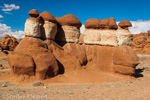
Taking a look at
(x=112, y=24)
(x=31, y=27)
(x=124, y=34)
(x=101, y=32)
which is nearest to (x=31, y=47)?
(x=31, y=27)

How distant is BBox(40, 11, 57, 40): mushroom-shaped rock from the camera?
35.7 feet

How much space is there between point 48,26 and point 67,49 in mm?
2813

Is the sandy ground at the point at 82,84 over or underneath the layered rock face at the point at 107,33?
underneath

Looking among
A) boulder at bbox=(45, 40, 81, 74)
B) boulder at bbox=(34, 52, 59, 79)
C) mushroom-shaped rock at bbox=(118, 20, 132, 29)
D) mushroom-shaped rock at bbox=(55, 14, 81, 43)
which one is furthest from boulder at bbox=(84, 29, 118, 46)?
boulder at bbox=(34, 52, 59, 79)

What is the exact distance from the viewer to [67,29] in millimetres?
12648

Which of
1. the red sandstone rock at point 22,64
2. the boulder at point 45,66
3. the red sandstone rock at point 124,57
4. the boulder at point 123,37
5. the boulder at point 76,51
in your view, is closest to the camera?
the red sandstone rock at point 22,64

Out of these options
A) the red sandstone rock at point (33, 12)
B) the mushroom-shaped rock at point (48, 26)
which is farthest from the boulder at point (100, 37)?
the red sandstone rock at point (33, 12)

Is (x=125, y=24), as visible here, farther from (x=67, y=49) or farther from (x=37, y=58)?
(x=37, y=58)

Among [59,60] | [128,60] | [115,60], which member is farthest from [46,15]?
[128,60]

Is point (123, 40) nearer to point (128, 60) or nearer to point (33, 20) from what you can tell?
point (128, 60)

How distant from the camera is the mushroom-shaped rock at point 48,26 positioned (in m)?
10.9

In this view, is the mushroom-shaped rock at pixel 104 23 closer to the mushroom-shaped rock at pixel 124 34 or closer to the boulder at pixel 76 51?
the mushroom-shaped rock at pixel 124 34

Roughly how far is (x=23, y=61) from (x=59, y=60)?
3302mm

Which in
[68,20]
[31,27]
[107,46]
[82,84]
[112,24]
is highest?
[68,20]
